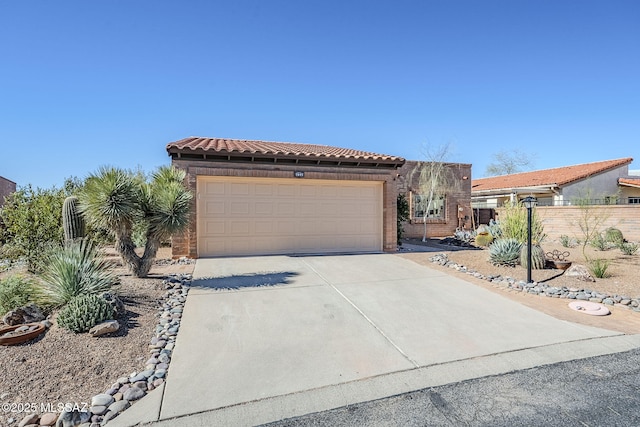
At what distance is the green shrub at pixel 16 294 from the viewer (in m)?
4.84

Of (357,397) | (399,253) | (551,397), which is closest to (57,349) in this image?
(357,397)

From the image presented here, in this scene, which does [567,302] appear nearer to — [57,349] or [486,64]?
[57,349]

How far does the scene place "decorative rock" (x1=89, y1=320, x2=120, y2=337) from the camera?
159 inches

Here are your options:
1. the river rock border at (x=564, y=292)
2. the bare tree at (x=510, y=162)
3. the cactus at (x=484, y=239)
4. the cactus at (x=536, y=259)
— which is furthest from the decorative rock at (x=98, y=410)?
the bare tree at (x=510, y=162)

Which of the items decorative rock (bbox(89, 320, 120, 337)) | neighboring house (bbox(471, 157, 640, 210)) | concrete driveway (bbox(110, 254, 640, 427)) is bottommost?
concrete driveway (bbox(110, 254, 640, 427))

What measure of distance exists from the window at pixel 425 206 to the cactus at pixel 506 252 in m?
8.72

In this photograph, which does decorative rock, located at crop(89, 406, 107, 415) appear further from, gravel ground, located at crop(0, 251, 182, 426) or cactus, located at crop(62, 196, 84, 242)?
cactus, located at crop(62, 196, 84, 242)

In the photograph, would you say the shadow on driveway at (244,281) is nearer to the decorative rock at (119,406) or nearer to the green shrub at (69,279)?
the green shrub at (69,279)

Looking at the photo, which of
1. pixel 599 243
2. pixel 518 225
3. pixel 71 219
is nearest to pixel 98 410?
pixel 71 219

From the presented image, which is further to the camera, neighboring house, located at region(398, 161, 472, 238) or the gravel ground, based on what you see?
neighboring house, located at region(398, 161, 472, 238)

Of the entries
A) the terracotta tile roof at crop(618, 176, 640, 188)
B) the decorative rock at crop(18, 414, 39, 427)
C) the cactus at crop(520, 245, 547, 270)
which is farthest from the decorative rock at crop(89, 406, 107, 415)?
the terracotta tile roof at crop(618, 176, 640, 188)

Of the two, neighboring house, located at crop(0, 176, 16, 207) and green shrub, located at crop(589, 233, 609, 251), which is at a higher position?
neighboring house, located at crop(0, 176, 16, 207)

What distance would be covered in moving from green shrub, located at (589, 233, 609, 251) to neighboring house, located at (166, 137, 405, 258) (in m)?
8.05

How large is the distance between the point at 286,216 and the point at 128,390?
8.36 m
